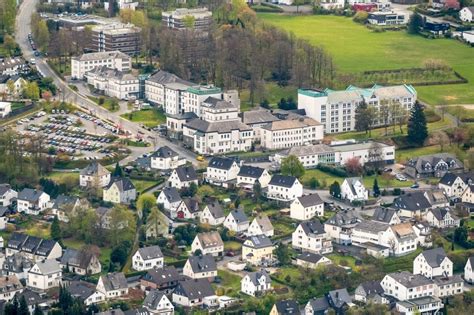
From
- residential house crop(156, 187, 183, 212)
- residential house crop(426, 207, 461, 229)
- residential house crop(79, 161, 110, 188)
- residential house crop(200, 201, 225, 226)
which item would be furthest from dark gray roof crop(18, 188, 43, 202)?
residential house crop(426, 207, 461, 229)

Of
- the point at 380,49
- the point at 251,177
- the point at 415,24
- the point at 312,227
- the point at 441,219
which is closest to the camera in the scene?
the point at 312,227

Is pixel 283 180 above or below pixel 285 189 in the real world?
above

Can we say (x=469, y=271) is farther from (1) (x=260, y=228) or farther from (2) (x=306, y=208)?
(1) (x=260, y=228)

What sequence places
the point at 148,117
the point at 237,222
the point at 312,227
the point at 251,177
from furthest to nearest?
the point at 148,117, the point at 251,177, the point at 237,222, the point at 312,227

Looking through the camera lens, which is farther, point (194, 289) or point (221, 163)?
point (221, 163)

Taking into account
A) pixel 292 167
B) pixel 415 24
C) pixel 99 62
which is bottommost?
pixel 292 167

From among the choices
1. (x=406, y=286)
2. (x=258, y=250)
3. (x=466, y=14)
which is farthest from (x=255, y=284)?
(x=466, y=14)

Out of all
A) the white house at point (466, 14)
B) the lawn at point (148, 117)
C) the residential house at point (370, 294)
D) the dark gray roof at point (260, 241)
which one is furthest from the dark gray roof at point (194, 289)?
the white house at point (466, 14)

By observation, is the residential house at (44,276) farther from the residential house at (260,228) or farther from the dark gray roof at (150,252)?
the residential house at (260,228)
